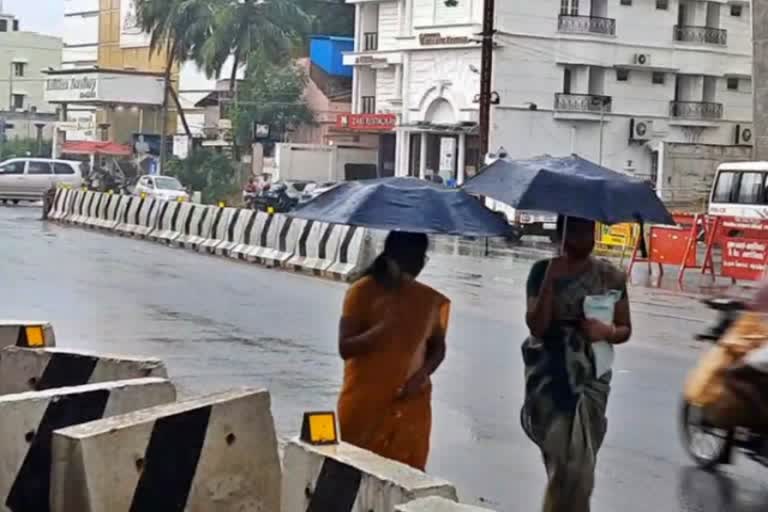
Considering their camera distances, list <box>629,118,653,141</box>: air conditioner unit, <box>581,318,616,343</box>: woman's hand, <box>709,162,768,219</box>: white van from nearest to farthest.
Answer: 1. <box>581,318,616,343</box>: woman's hand
2. <box>709,162,768,219</box>: white van
3. <box>629,118,653,141</box>: air conditioner unit

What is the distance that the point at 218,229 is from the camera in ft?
94.5

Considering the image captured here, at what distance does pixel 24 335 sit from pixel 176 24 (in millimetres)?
59818

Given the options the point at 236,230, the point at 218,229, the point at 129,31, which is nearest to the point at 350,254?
the point at 236,230

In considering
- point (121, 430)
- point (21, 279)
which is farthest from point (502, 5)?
point (121, 430)

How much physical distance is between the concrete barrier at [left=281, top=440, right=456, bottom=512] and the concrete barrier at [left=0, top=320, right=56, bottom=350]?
3.55 metres

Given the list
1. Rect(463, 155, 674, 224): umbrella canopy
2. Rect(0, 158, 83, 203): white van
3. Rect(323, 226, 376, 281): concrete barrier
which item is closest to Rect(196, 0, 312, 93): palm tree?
Rect(0, 158, 83, 203): white van

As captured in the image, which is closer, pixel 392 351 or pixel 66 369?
pixel 392 351

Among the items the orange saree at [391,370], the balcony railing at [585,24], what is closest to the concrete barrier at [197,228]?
the orange saree at [391,370]

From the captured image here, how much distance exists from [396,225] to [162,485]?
160 cm

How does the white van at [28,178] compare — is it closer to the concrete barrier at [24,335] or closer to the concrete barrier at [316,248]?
the concrete barrier at [316,248]

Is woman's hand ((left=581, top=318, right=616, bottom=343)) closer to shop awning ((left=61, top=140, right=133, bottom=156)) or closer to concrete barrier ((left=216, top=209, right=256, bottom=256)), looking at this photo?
concrete barrier ((left=216, top=209, right=256, bottom=256))

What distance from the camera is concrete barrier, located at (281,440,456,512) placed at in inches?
220

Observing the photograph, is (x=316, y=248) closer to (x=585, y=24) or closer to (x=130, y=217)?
(x=130, y=217)

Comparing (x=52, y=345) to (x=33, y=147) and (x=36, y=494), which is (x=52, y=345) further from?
(x=33, y=147)
